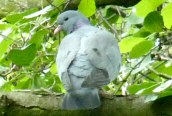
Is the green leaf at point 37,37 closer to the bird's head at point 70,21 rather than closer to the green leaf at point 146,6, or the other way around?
the bird's head at point 70,21

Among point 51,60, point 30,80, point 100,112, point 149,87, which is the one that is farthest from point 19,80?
point 149,87

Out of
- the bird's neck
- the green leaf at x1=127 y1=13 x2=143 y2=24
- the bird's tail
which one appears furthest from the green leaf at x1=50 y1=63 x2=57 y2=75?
the bird's tail

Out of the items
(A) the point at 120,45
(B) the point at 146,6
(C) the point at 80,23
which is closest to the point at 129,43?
(A) the point at 120,45

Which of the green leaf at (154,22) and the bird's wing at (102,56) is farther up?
the green leaf at (154,22)

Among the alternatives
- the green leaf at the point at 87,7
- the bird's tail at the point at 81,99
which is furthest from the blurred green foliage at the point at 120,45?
the bird's tail at the point at 81,99

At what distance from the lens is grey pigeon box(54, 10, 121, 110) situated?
66.1 inches

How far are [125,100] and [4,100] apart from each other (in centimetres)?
39

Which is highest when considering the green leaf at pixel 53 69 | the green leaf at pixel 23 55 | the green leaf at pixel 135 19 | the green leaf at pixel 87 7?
the green leaf at pixel 87 7

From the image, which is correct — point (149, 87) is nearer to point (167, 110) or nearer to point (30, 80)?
point (167, 110)

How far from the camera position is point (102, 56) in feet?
6.40

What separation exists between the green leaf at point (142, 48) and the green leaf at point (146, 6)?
14 centimetres

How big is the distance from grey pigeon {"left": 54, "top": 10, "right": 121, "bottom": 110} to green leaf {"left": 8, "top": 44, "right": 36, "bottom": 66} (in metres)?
0.13

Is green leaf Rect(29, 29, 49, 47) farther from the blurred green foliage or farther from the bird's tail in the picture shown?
the bird's tail

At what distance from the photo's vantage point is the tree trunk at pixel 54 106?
168cm
